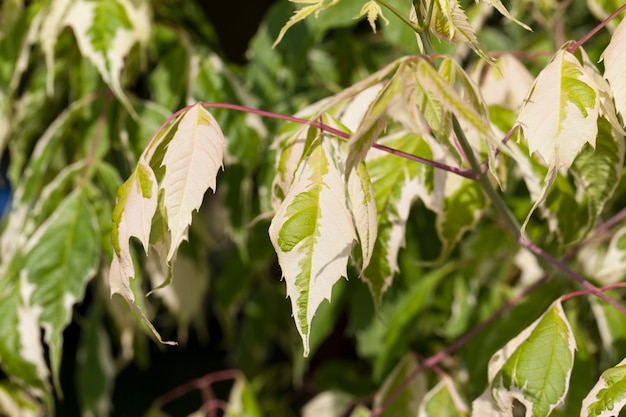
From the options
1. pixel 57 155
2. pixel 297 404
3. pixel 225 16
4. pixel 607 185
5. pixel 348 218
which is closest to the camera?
pixel 348 218

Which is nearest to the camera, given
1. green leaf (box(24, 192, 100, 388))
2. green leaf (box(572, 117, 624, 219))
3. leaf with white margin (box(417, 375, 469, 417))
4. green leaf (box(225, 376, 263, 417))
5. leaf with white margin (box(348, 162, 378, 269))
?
leaf with white margin (box(348, 162, 378, 269))

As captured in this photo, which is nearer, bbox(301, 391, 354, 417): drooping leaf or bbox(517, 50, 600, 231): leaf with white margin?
bbox(517, 50, 600, 231): leaf with white margin

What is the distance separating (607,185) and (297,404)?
4.37 feet

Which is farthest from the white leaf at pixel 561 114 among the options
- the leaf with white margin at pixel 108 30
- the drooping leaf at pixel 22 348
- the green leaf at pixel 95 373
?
the green leaf at pixel 95 373

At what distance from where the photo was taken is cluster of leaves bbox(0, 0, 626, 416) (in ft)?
1.88

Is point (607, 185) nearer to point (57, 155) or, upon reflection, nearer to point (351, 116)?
point (351, 116)

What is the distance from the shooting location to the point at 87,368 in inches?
50.3

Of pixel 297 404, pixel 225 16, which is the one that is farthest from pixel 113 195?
pixel 297 404

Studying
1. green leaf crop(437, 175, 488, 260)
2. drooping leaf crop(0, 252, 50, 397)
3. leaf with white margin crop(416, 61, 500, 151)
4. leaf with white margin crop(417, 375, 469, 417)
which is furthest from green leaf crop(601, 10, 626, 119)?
drooping leaf crop(0, 252, 50, 397)

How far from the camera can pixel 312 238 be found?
0.58m

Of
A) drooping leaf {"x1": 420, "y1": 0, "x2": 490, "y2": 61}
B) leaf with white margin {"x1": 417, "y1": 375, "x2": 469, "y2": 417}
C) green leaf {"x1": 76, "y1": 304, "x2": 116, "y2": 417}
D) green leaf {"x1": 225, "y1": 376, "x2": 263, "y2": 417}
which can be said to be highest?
drooping leaf {"x1": 420, "y1": 0, "x2": 490, "y2": 61}

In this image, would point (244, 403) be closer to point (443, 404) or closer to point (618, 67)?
point (443, 404)

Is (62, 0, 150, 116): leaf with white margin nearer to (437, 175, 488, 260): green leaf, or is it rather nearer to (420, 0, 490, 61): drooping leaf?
(437, 175, 488, 260): green leaf

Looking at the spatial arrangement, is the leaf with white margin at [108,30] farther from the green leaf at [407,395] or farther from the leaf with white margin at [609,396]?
the leaf with white margin at [609,396]
